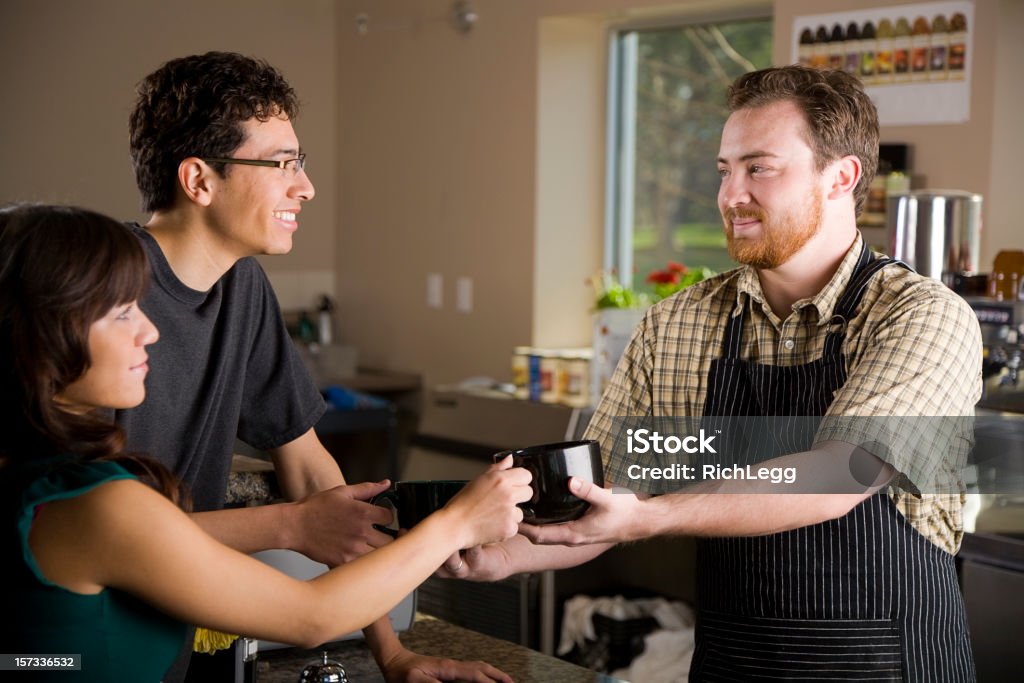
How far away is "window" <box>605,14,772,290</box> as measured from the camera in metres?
Result: 4.63

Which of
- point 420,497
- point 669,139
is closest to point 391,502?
point 420,497

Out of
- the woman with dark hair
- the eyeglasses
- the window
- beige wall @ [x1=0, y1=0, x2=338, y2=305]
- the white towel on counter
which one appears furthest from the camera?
beige wall @ [x1=0, y1=0, x2=338, y2=305]

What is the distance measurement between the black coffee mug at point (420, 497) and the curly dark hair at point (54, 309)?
0.25 meters

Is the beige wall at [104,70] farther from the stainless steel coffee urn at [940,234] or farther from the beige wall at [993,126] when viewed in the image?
the stainless steel coffee urn at [940,234]

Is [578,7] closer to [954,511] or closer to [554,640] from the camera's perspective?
[554,640]

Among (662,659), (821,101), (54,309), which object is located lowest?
(662,659)

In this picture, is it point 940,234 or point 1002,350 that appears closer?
point 1002,350

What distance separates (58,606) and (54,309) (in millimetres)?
286

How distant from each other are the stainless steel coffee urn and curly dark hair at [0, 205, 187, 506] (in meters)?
2.13

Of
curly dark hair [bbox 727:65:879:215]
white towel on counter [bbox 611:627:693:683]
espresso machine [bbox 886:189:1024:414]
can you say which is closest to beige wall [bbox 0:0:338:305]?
white towel on counter [bbox 611:627:693:683]

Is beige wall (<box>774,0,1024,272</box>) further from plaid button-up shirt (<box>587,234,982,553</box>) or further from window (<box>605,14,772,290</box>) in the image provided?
plaid button-up shirt (<box>587,234,982,553</box>)

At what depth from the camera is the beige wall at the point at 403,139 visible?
486 cm

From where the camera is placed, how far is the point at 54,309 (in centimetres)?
125

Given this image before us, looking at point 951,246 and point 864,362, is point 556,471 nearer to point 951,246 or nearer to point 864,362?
point 864,362
